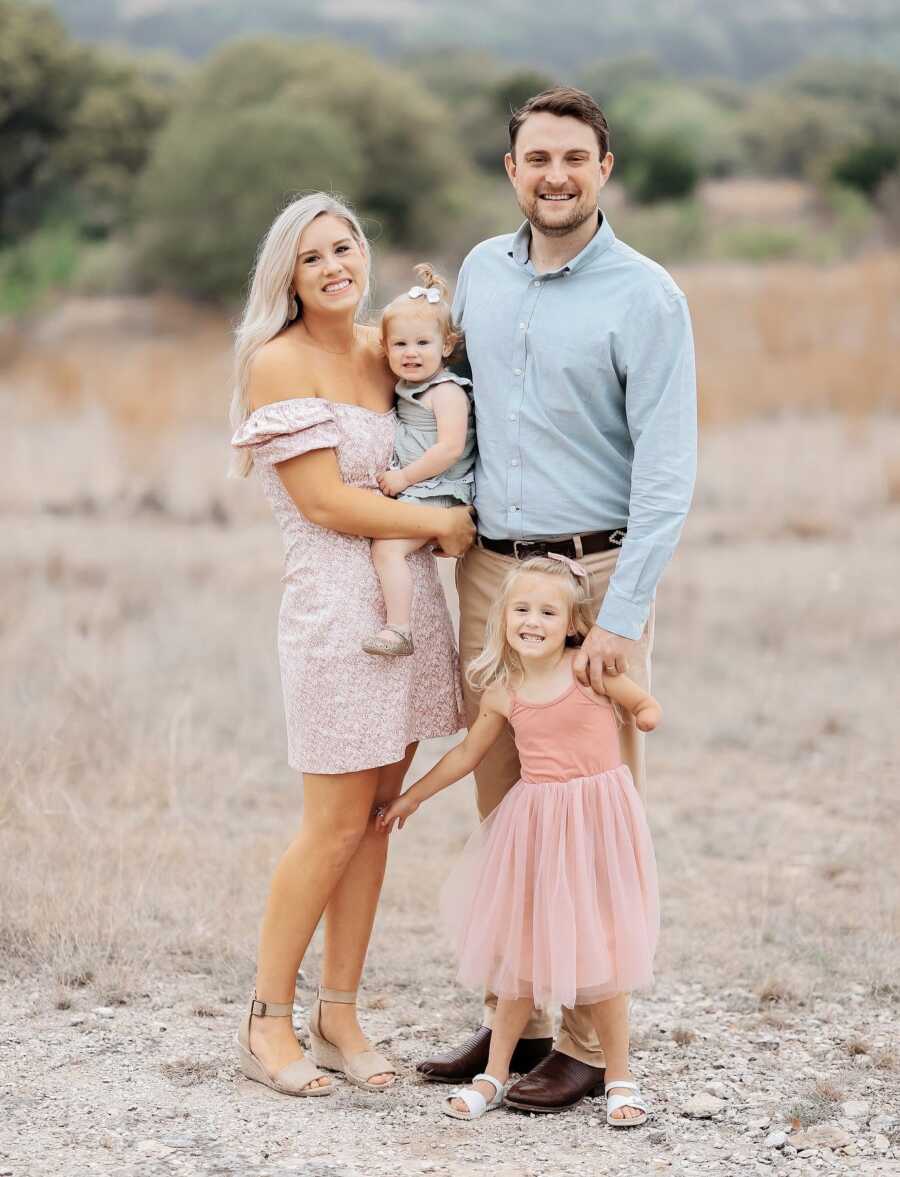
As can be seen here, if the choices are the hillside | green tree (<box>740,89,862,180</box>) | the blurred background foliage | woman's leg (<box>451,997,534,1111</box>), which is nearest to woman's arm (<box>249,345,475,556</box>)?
woman's leg (<box>451,997,534,1111</box>)

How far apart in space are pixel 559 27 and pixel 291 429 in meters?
107

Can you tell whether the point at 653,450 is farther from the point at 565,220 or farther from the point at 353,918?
the point at 353,918

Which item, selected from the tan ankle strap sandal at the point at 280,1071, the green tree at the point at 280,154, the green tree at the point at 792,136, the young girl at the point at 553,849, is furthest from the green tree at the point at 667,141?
the tan ankle strap sandal at the point at 280,1071

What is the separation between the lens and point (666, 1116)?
11.4ft

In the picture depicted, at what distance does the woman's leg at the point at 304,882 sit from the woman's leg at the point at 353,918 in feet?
0.16

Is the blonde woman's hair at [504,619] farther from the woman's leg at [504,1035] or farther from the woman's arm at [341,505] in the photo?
the woman's leg at [504,1035]

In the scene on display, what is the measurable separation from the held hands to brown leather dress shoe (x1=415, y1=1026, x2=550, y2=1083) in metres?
0.97

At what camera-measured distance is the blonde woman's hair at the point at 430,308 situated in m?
3.42

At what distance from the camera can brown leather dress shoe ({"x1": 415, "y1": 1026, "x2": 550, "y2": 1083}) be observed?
3637 millimetres

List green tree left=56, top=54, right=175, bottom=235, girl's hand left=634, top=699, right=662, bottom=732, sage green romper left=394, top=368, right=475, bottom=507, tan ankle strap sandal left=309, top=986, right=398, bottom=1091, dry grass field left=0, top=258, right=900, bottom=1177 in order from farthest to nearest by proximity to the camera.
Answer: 1. green tree left=56, top=54, right=175, bottom=235
2. tan ankle strap sandal left=309, top=986, right=398, bottom=1091
3. sage green romper left=394, top=368, right=475, bottom=507
4. dry grass field left=0, top=258, right=900, bottom=1177
5. girl's hand left=634, top=699, right=662, bottom=732

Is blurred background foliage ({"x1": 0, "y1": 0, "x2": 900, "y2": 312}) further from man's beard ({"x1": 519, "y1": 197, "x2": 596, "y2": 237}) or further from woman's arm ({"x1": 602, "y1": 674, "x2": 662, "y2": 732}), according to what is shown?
woman's arm ({"x1": 602, "y1": 674, "x2": 662, "y2": 732})

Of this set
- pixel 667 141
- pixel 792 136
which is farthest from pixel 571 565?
pixel 792 136

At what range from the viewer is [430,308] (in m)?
3.42

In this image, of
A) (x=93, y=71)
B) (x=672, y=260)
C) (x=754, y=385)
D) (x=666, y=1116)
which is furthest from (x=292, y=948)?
(x=93, y=71)
